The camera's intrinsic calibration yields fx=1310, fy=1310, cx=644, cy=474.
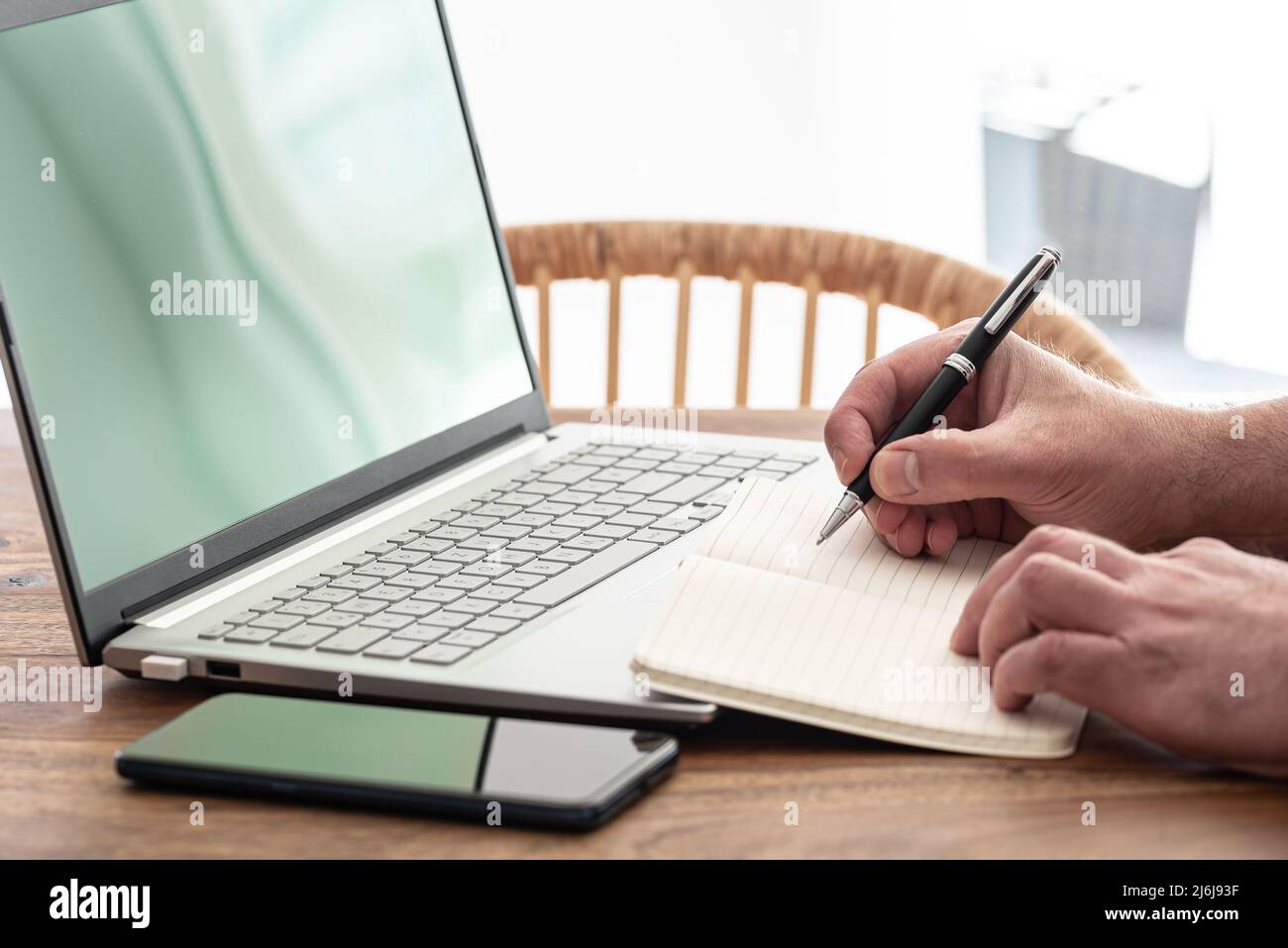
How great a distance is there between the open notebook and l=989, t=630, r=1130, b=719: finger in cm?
2

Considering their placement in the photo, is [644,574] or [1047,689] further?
[644,574]

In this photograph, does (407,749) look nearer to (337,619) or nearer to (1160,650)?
(337,619)

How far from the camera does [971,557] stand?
703mm

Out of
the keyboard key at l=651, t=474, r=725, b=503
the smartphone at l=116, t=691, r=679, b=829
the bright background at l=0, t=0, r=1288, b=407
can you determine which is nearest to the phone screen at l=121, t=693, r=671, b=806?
the smartphone at l=116, t=691, r=679, b=829

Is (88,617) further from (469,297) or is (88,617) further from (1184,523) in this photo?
(1184,523)

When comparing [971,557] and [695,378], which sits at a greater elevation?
[971,557]

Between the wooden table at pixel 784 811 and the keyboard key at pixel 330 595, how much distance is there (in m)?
0.13

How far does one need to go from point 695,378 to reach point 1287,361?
1.40 m

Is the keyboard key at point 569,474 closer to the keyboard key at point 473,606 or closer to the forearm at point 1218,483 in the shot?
the keyboard key at point 473,606

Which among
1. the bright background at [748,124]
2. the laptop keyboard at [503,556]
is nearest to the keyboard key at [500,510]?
the laptop keyboard at [503,556]

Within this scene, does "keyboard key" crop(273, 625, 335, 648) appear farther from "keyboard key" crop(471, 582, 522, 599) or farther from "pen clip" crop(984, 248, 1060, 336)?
"pen clip" crop(984, 248, 1060, 336)

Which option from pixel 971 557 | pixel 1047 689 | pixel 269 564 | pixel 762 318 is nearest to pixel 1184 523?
pixel 971 557

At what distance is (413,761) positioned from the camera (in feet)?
1.66

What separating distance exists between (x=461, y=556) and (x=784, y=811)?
289mm
